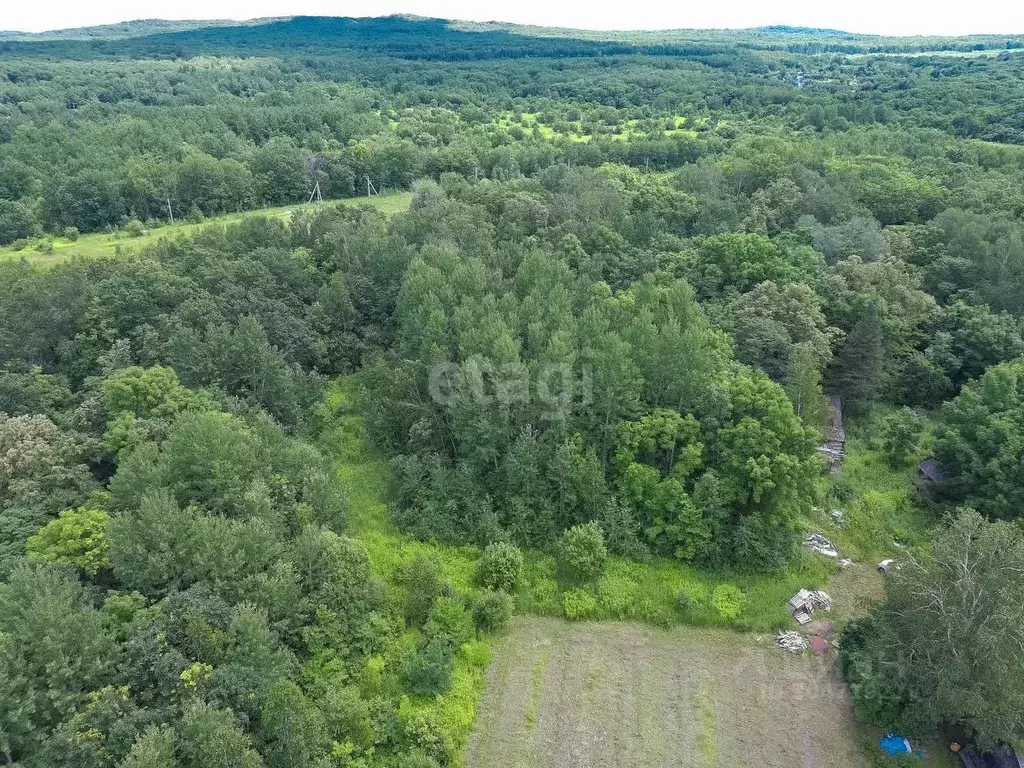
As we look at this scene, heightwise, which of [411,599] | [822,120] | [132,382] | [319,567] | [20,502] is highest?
[822,120]

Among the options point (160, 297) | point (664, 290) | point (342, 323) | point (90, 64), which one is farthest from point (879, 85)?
point (90, 64)

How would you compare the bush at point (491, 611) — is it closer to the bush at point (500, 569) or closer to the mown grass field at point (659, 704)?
the mown grass field at point (659, 704)

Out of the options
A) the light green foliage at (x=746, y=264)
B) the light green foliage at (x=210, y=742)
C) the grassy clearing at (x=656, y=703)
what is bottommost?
the grassy clearing at (x=656, y=703)

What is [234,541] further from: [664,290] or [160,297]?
[664,290]

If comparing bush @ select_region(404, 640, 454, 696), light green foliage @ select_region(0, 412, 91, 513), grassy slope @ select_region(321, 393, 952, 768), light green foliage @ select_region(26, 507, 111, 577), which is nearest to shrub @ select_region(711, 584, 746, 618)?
grassy slope @ select_region(321, 393, 952, 768)

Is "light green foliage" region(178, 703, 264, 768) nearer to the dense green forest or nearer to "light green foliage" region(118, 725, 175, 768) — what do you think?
the dense green forest

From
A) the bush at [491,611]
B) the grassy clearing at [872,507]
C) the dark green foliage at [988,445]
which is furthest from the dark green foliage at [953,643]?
the bush at [491,611]
